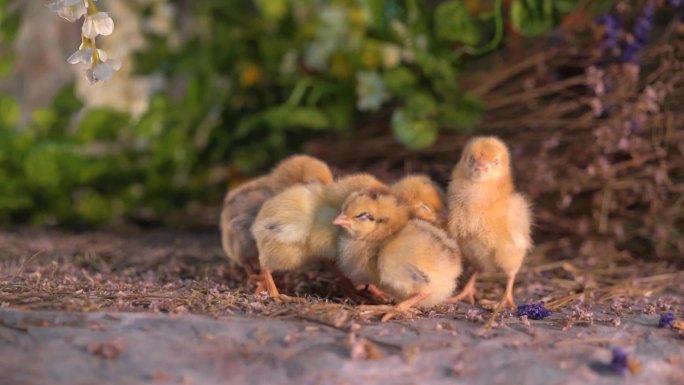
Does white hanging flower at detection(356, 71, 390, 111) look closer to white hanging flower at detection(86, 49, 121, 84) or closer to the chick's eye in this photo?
the chick's eye

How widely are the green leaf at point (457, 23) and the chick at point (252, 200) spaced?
92cm

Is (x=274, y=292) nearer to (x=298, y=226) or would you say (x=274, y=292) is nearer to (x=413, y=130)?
(x=298, y=226)

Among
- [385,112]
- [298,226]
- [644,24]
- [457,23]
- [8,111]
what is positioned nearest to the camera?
[298,226]

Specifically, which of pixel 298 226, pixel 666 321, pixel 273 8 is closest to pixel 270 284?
pixel 298 226

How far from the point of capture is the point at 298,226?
2.20 meters

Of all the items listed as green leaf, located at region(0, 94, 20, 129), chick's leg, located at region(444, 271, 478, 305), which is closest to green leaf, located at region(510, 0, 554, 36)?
chick's leg, located at region(444, 271, 478, 305)

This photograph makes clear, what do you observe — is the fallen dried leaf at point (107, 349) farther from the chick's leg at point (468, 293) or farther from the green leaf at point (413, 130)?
the green leaf at point (413, 130)

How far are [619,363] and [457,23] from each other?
178 centimetres

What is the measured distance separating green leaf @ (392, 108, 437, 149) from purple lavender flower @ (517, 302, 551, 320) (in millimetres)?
1168

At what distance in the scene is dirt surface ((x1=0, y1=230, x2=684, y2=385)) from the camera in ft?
5.16

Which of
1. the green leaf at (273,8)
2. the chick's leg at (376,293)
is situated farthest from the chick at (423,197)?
the green leaf at (273,8)

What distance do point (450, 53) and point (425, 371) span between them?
1879 mm

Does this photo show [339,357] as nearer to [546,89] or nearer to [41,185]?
[546,89]

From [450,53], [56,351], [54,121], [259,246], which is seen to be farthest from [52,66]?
[56,351]
